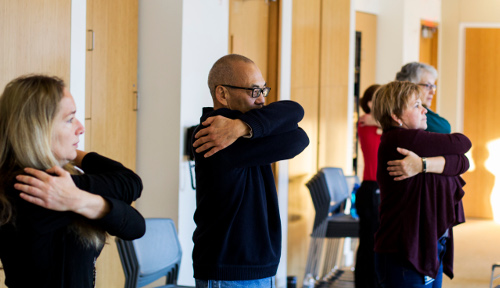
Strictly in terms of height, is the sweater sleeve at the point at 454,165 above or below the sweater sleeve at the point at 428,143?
below

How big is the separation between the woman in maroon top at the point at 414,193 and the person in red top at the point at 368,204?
1.72 metres

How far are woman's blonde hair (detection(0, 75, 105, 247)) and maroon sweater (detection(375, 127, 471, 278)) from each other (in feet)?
5.01

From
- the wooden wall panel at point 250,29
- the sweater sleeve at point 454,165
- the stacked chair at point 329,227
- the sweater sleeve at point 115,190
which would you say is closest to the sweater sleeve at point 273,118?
the sweater sleeve at point 115,190

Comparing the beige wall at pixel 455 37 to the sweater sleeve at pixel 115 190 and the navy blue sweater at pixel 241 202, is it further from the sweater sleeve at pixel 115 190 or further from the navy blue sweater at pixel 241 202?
the sweater sleeve at pixel 115 190

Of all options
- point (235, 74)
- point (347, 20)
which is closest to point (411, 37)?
point (347, 20)

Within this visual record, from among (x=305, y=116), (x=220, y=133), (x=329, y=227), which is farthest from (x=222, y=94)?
(x=305, y=116)

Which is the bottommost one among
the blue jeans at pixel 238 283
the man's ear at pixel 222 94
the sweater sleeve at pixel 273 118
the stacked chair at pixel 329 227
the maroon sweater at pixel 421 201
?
the stacked chair at pixel 329 227

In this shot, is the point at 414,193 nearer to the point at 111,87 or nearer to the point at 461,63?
the point at 111,87

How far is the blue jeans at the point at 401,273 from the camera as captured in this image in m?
2.53

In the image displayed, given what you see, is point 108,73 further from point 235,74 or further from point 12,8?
point 235,74

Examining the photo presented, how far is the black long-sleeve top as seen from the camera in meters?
1.45

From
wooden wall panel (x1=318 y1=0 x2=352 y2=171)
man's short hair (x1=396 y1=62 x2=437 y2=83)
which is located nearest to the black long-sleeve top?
man's short hair (x1=396 y1=62 x2=437 y2=83)

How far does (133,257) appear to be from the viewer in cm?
283

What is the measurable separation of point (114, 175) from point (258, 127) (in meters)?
0.45
